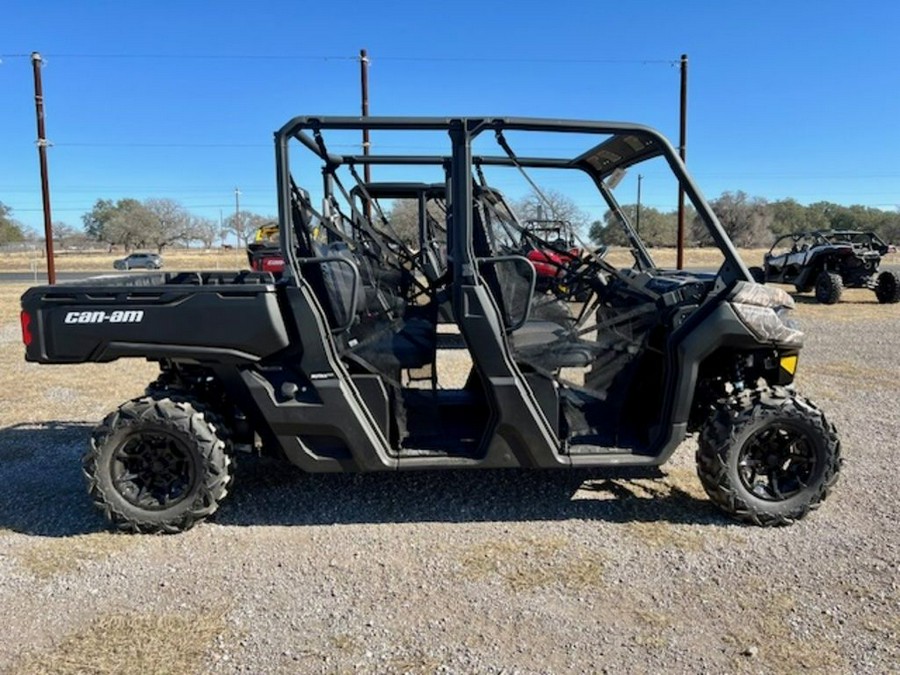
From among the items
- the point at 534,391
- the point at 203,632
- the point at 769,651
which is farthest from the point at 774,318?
the point at 203,632

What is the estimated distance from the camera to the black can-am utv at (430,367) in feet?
11.9

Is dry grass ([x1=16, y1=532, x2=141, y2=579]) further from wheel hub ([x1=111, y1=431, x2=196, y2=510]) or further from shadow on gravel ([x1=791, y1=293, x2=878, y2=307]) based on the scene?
shadow on gravel ([x1=791, y1=293, x2=878, y2=307])

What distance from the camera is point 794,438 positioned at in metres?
3.85

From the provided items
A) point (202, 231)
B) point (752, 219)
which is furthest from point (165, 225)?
point (752, 219)

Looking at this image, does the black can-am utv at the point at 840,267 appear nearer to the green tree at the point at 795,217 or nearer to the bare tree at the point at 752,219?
the bare tree at the point at 752,219

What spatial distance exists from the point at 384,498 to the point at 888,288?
15273 mm

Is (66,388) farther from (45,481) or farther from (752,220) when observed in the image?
(752,220)

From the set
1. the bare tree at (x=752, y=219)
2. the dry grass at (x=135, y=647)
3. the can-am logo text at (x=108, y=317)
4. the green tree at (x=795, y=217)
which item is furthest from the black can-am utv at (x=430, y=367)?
the green tree at (x=795, y=217)

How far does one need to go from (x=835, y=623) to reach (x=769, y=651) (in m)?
0.41

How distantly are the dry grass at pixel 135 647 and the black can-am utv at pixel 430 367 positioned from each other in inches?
33.3

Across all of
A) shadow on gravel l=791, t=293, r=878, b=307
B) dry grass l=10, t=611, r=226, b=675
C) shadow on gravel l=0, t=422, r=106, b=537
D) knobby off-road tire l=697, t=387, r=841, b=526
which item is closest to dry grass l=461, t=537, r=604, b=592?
knobby off-road tire l=697, t=387, r=841, b=526

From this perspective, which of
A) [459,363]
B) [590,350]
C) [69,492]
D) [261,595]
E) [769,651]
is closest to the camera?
[769,651]

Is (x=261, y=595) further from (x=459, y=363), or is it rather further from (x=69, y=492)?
(x=459, y=363)

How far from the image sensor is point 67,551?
3537 millimetres
